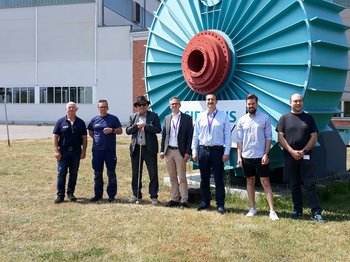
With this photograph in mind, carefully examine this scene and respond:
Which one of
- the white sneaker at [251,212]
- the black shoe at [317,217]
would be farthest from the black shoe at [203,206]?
the black shoe at [317,217]

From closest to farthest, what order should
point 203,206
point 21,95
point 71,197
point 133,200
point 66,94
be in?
point 203,206 → point 133,200 → point 71,197 → point 66,94 → point 21,95

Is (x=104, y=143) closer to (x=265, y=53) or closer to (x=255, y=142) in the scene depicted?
(x=255, y=142)

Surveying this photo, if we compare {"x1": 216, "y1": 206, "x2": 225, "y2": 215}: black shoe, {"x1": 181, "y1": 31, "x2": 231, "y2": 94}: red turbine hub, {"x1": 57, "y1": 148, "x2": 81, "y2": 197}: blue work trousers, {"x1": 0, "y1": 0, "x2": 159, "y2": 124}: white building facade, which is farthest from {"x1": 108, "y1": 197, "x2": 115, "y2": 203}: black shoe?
{"x1": 0, "y1": 0, "x2": 159, "y2": 124}: white building facade

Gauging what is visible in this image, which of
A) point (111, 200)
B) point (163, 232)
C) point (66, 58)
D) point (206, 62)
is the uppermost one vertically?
point (66, 58)

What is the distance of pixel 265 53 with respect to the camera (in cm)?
720

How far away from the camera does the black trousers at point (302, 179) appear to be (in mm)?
6285

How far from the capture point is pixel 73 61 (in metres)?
36.8

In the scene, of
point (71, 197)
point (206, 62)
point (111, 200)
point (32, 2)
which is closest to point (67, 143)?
point (71, 197)

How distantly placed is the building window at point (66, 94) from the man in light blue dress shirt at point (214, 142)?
31.0 metres

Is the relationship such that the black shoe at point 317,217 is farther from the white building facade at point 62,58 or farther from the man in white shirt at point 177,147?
Answer: the white building facade at point 62,58

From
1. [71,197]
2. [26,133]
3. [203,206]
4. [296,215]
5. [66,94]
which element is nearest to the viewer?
[296,215]

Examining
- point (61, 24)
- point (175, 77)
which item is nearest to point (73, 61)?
point (61, 24)

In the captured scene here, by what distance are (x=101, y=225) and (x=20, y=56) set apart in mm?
34803

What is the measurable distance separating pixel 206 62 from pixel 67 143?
2624mm
